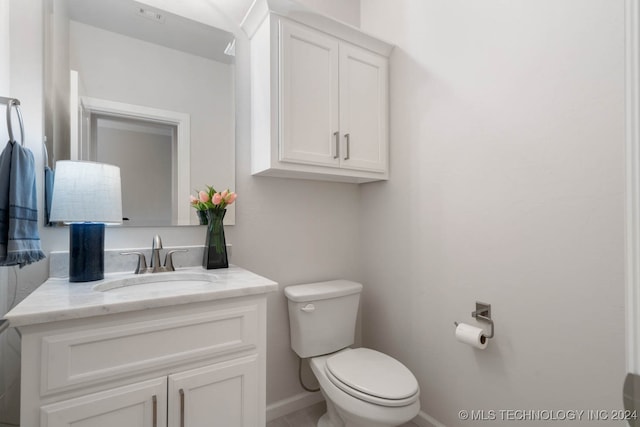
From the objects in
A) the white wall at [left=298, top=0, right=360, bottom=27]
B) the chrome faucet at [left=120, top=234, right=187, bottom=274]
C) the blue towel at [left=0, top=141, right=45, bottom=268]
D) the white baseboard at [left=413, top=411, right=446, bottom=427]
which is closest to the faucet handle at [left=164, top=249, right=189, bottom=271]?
the chrome faucet at [left=120, top=234, right=187, bottom=274]

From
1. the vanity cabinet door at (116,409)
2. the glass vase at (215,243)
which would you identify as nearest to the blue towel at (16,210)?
the vanity cabinet door at (116,409)

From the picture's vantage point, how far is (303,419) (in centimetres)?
167

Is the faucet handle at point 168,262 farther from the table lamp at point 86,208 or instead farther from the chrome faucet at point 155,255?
the table lamp at point 86,208

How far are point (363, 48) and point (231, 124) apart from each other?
2.85 feet

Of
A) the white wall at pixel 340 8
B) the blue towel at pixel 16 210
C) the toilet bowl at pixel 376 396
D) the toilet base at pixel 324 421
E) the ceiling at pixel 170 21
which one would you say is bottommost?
the toilet base at pixel 324 421

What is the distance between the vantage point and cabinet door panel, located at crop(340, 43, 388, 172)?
1.61m

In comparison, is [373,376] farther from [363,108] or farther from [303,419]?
[363,108]

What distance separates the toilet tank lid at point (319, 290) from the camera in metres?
1.58

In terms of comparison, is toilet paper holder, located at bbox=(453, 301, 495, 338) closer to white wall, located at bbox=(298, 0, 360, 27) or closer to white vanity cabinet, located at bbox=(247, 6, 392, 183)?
white vanity cabinet, located at bbox=(247, 6, 392, 183)

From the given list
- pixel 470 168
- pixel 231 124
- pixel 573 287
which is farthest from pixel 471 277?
pixel 231 124

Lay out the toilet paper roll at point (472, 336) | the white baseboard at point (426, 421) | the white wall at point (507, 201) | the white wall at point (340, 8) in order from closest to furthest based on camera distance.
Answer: the white wall at point (507, 201), the toilet paper roll at point (472, 336), the white baseboard at point (426, 421), the white wall at point (340, 8)

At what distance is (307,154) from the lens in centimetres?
150

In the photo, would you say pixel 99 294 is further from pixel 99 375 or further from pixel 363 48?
pixel 363 48

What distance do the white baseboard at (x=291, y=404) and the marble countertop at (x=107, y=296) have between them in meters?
0.93
